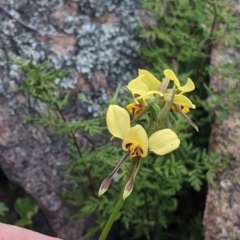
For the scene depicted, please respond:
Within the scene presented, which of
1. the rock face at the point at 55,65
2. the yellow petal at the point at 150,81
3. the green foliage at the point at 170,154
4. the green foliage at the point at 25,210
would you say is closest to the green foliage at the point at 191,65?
the green foliage at the point at 170,154

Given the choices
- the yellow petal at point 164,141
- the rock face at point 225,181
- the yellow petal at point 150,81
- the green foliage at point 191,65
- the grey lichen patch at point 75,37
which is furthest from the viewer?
the grey lichen patch at point 75,37

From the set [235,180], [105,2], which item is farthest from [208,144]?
[105,2]

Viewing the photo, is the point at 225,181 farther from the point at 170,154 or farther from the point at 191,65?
the point at 191,65

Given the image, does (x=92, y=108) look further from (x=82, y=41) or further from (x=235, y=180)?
(x=235, y=180)

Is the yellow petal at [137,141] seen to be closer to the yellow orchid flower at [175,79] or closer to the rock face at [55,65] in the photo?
the yellow orchid flower at [175,79]

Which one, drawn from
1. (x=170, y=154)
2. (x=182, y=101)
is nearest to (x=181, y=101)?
(x=182, y=101)
